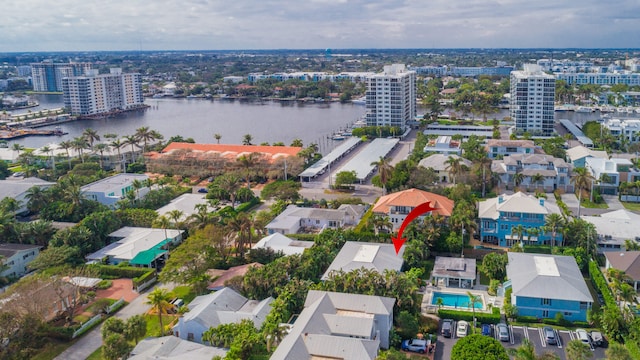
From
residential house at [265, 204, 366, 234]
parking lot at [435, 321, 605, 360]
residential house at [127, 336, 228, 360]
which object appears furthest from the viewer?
residential house at [265, 204, 366, 234]

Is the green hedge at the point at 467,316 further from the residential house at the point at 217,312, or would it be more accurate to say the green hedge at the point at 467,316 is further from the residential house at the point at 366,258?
the residential house at the point at 217,312

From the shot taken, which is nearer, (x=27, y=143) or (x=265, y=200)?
(x=265, y=200)

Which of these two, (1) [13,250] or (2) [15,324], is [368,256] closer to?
(2) [15,324]

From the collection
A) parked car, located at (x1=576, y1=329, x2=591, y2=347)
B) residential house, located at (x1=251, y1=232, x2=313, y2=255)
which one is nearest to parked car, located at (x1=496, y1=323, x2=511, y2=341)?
parked car, located at (x1=576, y1=329, x2=591, y2=347)

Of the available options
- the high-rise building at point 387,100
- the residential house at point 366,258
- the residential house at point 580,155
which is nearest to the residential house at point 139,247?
the residential house at point 366,258

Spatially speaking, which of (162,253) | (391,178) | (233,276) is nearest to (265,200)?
(391,178)

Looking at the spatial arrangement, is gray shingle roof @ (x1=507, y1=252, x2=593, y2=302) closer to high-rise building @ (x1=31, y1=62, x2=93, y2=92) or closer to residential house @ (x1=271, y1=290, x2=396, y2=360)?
residential house @ (x1=271, y1=290, x2=396, y2=360)
